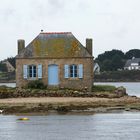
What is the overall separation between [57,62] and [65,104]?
25.7 ft

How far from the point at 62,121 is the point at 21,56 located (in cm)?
1564

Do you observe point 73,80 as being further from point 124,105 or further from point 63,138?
point 63,138

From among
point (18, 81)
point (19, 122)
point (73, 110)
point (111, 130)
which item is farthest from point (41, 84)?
point (111, 130)

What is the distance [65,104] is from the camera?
44406mm

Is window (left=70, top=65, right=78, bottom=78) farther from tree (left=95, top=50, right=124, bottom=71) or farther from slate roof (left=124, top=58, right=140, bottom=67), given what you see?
slate roof (left=124, top=58, right=140, bottom=67)

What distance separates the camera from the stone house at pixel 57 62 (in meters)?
51.6

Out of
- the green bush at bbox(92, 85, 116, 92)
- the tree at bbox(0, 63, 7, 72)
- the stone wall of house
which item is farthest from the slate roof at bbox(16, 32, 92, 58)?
the tree at bbox(0, 63, 7, 72)

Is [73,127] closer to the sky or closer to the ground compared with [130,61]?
closer to the ground

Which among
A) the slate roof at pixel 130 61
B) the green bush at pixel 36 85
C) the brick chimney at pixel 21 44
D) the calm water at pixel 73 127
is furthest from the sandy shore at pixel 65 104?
the slate roof at pixel 130 61

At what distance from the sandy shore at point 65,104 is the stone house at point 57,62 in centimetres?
451

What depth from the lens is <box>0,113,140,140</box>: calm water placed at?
3112 centimetres

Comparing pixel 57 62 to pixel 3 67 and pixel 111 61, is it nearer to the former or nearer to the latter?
pixel 3 67

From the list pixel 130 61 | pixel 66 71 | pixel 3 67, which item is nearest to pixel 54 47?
pixel 66 71

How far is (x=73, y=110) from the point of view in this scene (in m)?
42.8
